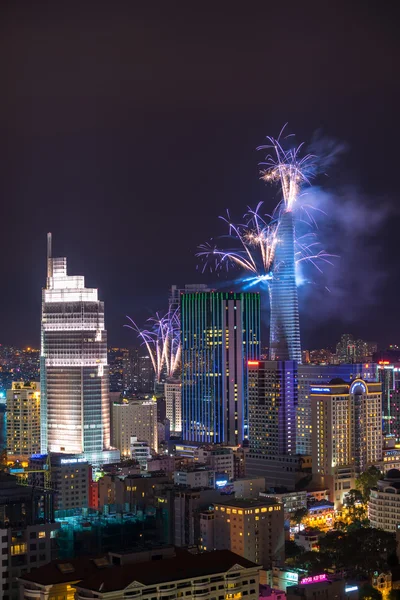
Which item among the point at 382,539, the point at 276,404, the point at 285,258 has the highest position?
the point at 285,258

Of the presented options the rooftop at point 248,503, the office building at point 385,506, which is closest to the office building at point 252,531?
the rooftop at point 248,503

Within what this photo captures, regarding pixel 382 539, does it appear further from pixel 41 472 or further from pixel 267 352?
pixel 267 352

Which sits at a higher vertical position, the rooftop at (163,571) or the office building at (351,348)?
the office building at (351,348)

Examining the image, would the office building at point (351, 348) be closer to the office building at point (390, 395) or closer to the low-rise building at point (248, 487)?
the office building at point (390, 395)

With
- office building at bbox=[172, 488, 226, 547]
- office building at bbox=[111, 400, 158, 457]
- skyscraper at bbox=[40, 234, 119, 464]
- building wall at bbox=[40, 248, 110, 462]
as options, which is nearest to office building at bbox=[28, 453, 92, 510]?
office building at bbox=[172, 488, 226, 547]

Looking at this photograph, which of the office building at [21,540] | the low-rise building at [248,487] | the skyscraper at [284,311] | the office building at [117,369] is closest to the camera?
the office building at [21,540]

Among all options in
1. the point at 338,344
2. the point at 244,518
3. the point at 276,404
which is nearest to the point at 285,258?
the point at 276,404

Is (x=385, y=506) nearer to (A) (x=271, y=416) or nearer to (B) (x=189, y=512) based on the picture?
(B) (x=189, y=512)
